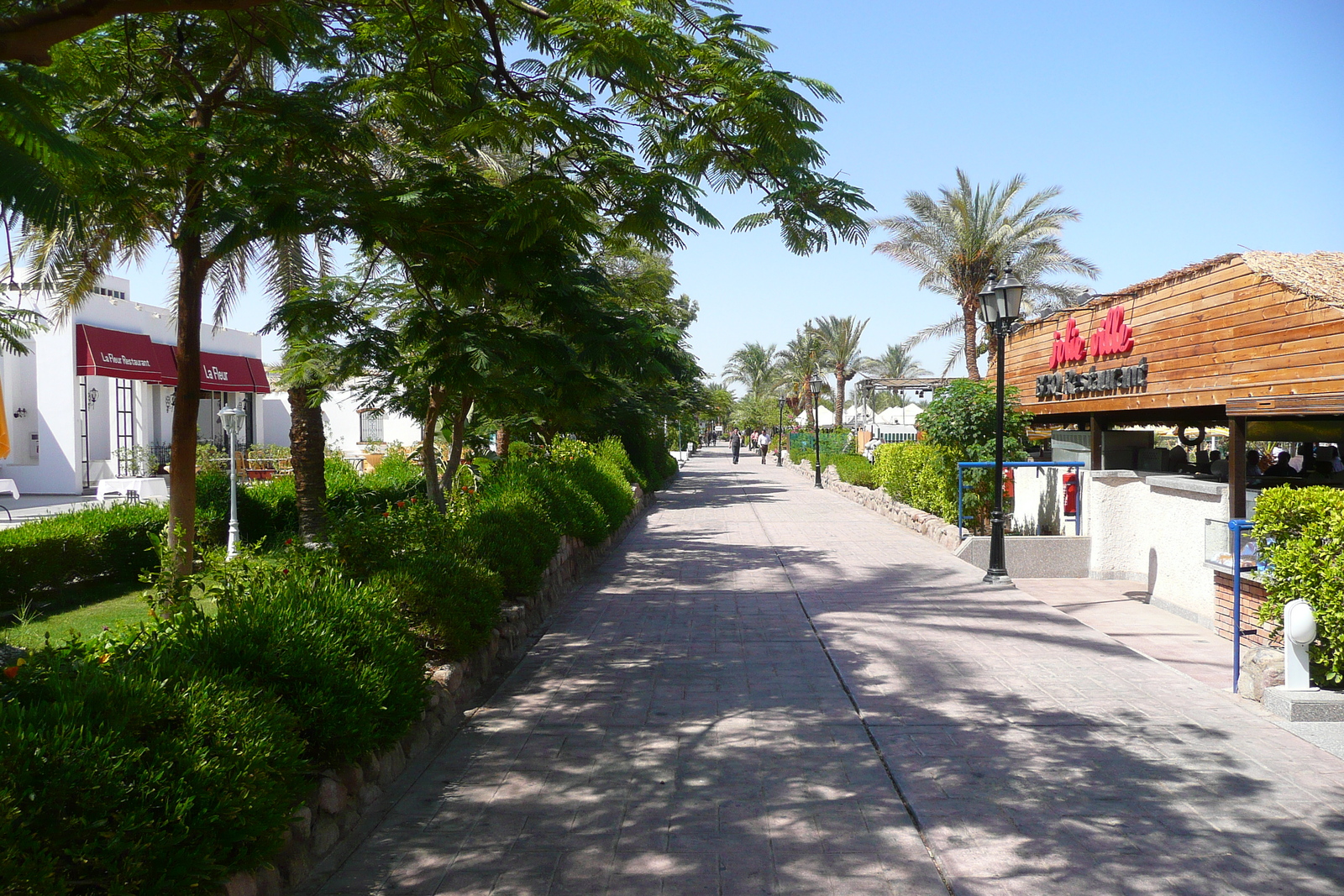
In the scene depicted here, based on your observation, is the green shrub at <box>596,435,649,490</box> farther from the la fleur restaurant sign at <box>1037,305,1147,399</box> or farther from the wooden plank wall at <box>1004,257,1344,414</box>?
the wooden plank wall at <box>1004,257,1344,414</box>

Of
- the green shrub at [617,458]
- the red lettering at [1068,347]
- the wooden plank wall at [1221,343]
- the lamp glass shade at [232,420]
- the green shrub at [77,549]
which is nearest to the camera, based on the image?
the wooden plank wall at [1221,343]

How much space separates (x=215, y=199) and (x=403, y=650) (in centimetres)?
321

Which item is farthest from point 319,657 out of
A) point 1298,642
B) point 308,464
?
point 308,464

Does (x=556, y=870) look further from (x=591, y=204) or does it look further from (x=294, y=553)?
(x=591, y=204)

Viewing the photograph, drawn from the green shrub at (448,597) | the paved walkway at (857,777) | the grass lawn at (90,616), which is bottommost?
the grass lawn at (90,616)

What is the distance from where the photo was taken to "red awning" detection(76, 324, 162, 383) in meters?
28.1

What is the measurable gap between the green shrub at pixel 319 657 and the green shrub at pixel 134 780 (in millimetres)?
367

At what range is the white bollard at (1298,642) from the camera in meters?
5.86

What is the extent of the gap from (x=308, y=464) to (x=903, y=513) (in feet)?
35.9

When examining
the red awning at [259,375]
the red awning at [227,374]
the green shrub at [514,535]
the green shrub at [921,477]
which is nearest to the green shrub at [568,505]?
the green shrub at [514,535]

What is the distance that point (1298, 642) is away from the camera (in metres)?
6.01

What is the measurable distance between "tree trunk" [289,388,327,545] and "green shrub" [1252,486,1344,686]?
11.2 meters

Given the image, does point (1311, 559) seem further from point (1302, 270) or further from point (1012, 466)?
point (1012, 466)

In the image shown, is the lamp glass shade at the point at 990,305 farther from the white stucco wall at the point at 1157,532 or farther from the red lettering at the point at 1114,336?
the white stucco wall at the point at 1157,532
